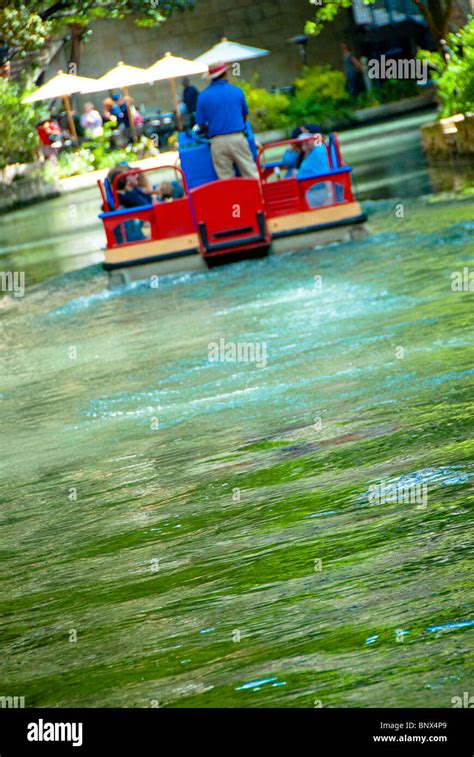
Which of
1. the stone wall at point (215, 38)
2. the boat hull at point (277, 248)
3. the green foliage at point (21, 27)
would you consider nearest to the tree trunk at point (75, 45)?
the stone wall at point (215, 38)

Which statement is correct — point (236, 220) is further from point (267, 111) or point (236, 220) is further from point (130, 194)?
point (267, 111)

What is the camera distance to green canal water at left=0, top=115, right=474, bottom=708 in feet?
14.3

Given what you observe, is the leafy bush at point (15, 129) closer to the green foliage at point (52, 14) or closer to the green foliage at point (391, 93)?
the green foliage at point (52, 14)

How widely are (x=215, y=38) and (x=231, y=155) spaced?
35.4 meters

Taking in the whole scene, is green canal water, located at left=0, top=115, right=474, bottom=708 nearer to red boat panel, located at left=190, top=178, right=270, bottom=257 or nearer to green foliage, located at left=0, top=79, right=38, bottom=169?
red boat panel, located at left=190, top=178, right=270, bottom=257

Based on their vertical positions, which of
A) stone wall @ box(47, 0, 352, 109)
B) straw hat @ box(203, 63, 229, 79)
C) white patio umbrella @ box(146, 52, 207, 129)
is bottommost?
straw hat @ box(203, 63, 229, 79)

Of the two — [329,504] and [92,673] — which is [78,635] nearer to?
[92,673]

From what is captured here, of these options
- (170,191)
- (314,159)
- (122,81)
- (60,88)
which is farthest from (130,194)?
(122,81)

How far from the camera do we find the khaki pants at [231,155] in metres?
16.2

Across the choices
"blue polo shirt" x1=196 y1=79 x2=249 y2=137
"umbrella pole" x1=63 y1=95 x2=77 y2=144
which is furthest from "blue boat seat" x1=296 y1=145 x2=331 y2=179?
"umbrella pole" x1=63 y1=95 x2=77 y2=144

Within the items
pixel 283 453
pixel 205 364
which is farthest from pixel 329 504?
pixel 205 364

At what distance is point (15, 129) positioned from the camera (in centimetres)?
3825

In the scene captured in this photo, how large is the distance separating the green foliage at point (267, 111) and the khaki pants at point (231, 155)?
23.2 m
